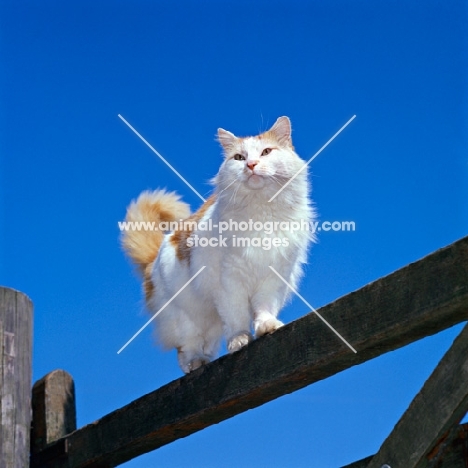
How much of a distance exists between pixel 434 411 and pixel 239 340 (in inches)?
57.7

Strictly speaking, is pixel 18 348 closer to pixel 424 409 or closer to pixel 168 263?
pixel 168 263

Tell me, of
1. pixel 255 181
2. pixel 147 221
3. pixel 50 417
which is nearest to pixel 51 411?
pixel 50 417

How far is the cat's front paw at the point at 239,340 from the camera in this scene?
3.54 m

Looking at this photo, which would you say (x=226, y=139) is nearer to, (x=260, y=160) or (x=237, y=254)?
(x=260, y=160)

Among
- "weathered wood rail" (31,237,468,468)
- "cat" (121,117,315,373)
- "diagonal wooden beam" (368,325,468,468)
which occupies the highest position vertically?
"cat" (121,117,315,373)

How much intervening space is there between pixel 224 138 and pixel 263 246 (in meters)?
0.81

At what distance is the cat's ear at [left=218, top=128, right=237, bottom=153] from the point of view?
431cm

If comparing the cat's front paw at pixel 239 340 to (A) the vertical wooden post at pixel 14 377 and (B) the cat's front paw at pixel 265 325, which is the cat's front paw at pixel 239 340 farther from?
(A) the vertical wooden post at pixel 14 377

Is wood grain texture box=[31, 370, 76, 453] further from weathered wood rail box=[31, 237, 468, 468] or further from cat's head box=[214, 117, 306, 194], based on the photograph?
cat's head box=[214, 117, 306, 194]

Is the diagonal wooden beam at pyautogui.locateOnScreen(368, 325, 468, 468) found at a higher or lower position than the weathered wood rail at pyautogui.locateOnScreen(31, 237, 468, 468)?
lower

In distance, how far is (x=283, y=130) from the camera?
4289 millimetres

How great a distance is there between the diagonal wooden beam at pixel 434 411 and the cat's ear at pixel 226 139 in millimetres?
2276

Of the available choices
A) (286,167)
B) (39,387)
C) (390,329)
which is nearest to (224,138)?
(286,167)

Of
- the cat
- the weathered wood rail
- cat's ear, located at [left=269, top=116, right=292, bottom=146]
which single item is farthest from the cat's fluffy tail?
the weathered wood rail
